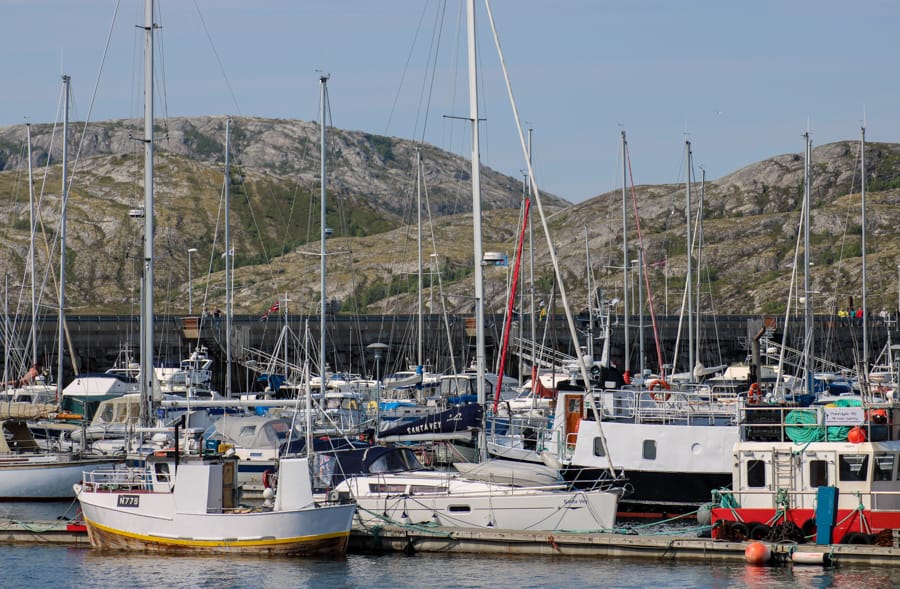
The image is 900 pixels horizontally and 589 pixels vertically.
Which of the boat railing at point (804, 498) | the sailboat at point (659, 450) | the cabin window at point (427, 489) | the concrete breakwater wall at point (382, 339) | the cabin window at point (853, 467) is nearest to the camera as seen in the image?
the boat railing at point (804, 498)

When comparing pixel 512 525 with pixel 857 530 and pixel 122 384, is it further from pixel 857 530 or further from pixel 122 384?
pixel 122 384

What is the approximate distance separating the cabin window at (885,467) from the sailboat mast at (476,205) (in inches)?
477

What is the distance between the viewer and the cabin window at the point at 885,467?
30875 mm


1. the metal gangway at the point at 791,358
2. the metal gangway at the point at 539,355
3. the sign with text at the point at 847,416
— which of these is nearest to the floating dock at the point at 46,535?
the sign with text at the point at 847,416

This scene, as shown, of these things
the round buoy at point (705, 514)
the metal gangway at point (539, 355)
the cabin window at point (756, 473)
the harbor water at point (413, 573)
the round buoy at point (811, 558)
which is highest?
the metal gangway at point (539, 355)

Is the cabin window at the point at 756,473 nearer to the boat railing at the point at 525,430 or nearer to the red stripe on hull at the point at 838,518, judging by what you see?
the red stripe on hull at the point at 838,518

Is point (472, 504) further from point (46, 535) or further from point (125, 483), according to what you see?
point (46, 535)

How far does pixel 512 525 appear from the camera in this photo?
32625 millimetres

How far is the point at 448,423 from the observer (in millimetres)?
39031

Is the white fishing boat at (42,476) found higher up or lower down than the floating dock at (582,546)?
higher up

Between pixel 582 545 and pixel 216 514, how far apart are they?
29.1ft

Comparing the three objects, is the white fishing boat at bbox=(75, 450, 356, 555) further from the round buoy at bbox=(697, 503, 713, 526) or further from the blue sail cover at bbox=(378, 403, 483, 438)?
the round buoy at bbox=(697, 503, 713, 526)

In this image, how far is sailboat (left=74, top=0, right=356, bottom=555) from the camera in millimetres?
30203

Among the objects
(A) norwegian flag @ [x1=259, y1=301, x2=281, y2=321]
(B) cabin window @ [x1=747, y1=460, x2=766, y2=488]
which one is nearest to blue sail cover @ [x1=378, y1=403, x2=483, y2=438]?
(B) cabin window @ [x1=747, y1=460, x2=766, y2=488]
